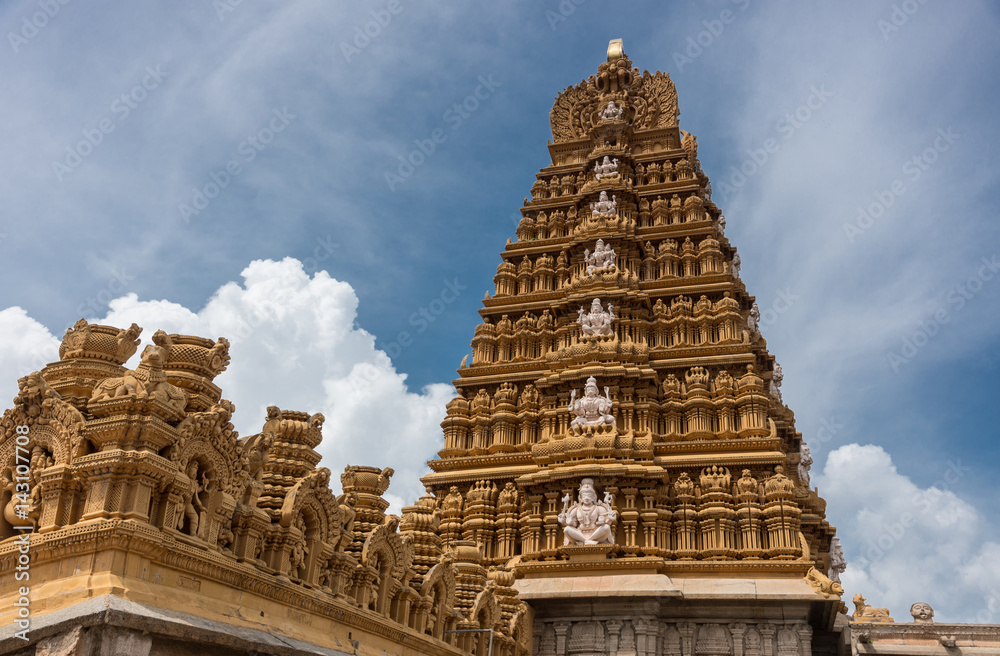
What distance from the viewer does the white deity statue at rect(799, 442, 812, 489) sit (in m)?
36.2

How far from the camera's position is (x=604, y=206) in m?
35.8

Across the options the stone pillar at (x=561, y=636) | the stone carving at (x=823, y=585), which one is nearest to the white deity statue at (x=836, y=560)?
the stone carving at (x=823, y=585)

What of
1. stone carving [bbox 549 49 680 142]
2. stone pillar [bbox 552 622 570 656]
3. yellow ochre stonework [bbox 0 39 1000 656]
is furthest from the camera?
stone carving [bbox 549 49 680 142]

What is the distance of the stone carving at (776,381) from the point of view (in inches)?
1431

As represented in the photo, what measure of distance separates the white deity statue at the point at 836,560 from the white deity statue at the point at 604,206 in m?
16.5

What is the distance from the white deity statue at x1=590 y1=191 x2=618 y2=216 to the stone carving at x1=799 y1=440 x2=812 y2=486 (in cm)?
1312

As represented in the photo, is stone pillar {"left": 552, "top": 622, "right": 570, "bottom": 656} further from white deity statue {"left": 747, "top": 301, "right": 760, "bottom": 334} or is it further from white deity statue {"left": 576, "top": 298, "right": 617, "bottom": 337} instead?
white deity statue {"left": 747, "top": 301, "right": 760, "bottom": 334}

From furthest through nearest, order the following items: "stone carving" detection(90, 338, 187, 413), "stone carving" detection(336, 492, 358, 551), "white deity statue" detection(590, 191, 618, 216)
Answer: "white deity statue" detection(590, 191, 618, 216) < "stone carving" detection(336, 492, 358, 551) < "stone carving" detection(90, 338, 187, 413)

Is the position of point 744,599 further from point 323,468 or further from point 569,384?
point 323,468

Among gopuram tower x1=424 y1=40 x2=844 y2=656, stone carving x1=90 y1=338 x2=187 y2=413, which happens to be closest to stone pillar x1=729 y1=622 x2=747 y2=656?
gopuram tower x1=424 y1=40 x2=844 y2=656

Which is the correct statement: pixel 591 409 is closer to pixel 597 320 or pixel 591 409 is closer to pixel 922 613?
pixel 597 320

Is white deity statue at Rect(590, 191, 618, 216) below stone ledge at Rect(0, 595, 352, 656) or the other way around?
the other way around

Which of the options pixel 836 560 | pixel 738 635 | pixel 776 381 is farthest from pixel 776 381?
pixel 738 635

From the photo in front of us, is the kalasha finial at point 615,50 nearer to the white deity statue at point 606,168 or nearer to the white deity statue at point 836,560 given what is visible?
the white deity statue at point 606,168
